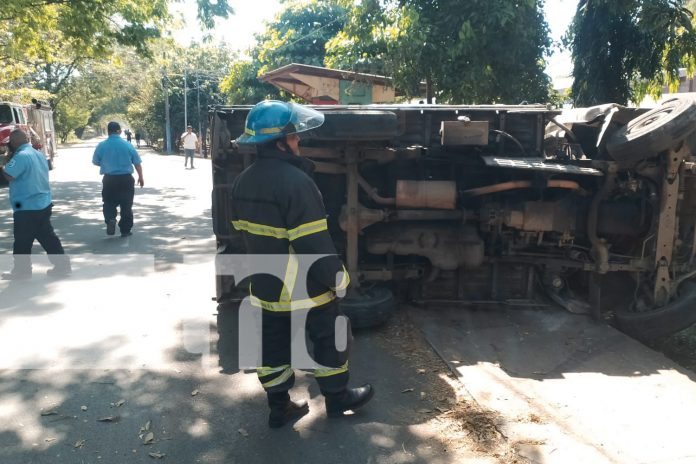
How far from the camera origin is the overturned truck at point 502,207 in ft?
16.2

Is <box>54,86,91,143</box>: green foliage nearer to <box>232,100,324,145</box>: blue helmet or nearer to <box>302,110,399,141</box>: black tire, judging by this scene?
<box>302,110,399,141</box>: black tire

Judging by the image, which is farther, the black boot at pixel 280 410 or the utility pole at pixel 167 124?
the utility pole at pixel 167 124

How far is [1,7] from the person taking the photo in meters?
11.4

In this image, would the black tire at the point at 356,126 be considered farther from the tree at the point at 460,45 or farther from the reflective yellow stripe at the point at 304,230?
the tree at the point at 460,45

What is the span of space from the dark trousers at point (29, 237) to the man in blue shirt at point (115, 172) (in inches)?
82.2

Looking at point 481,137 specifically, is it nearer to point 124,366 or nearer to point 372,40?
point 124,366

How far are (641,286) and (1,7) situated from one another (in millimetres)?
11676

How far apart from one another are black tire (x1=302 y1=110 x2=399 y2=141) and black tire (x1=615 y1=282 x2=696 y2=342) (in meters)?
2.48

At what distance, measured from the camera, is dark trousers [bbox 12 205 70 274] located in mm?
6867

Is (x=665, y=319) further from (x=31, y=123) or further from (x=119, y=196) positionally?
(x=31, y=123)

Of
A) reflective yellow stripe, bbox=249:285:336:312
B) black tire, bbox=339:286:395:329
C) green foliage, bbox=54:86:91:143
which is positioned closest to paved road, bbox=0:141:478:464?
black tire, bbox=339:286:395:329

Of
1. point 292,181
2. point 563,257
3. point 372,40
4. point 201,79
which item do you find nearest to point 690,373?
point 563,257

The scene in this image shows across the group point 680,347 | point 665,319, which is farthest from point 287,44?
point 665,319

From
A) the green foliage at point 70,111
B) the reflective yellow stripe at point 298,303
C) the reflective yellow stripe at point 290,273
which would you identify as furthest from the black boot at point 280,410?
the green foliage at point 70,111
